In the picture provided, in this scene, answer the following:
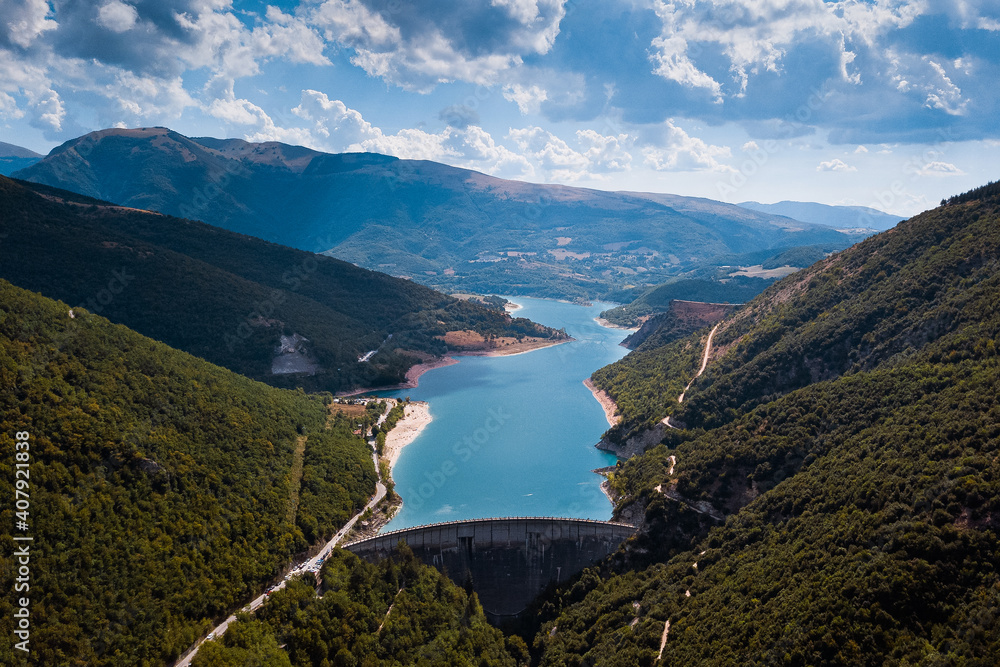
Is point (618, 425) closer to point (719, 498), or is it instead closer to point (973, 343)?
point (719, 498)

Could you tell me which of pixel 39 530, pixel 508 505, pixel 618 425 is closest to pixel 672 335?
pixel 618 425

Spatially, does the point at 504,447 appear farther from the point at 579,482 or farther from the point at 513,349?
the point at 513,349

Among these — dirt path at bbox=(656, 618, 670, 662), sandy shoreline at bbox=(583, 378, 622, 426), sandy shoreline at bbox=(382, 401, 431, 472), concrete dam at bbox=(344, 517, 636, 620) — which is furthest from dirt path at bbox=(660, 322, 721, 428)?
dirt path at bbox=(656, 618, 670, 662)

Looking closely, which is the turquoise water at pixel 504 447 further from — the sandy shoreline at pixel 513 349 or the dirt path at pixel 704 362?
the dirt path at pixel 704 362

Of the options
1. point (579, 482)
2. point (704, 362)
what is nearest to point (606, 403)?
point (704, 362)
